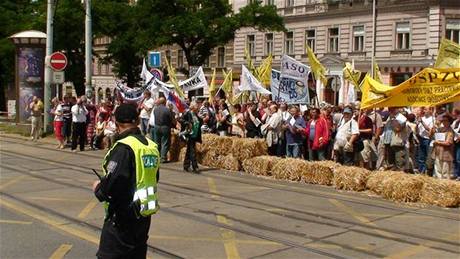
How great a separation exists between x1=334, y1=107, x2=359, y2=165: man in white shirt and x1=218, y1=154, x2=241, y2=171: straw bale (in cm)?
240

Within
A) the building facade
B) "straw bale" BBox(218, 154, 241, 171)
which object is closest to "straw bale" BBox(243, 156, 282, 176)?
"straw bale" BBox(218, 154, 241, 171)

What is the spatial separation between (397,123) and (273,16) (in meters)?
27.6

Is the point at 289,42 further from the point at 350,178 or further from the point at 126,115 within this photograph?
the point at 126,115

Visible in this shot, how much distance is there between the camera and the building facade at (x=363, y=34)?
131 ft

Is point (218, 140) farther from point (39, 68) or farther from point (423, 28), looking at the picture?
point (423, 28)

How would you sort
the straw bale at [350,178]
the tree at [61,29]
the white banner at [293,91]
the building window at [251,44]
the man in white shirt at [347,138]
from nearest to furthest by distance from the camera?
1. the straw bale at [350,178]
2. the man in white shirt at [347,138]
3. the white banner at [293,91]
4. the tree at [61,29]
5. the building window at [251,44]

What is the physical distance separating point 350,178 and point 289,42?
129ft

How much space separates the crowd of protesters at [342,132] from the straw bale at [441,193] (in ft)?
7.38

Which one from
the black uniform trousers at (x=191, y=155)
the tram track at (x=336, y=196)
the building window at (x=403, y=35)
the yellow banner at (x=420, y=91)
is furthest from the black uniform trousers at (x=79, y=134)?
the building window at (x=403, y=35)

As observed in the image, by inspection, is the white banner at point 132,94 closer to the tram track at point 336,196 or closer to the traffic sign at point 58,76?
the traffic sign at point 58,76

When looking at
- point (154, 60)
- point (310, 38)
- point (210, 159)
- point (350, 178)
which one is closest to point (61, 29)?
point (310, 38)

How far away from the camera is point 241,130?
58.4 ft

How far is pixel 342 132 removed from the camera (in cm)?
1393

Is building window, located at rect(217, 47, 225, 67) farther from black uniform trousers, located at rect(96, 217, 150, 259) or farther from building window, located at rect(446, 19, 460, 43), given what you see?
black uniform trousers, located at rect(96, 217, 150, 259)
